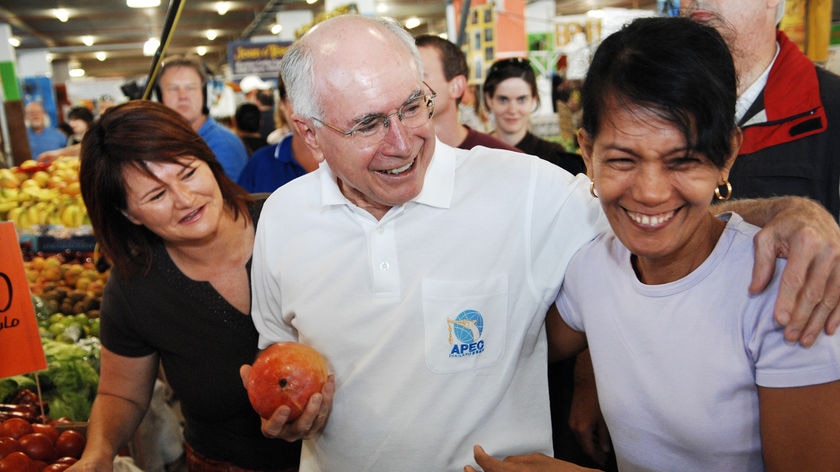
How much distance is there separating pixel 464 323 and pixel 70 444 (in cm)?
132

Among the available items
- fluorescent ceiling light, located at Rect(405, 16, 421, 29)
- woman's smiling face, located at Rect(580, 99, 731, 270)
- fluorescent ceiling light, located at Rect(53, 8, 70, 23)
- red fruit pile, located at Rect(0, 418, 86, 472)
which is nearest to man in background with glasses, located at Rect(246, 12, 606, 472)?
woman's smiling face, located at Rect(580, 99, 731, 270)

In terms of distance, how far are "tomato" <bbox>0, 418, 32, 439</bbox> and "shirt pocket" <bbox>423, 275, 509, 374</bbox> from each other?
1.35 m

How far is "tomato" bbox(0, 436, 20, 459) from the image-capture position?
6.26ft

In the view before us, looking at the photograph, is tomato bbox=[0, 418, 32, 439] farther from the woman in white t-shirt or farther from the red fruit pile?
the woman in white t-shirt

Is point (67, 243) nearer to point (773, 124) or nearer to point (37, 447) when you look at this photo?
point (37, 447)

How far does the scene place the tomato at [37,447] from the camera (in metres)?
1.97

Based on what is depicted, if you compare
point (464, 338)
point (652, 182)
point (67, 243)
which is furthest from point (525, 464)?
point (67, 243)

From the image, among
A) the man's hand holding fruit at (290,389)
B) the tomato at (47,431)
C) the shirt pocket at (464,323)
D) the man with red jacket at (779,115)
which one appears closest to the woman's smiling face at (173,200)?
the man's hand holding fruit at (290,389)

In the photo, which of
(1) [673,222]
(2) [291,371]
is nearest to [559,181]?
(1) [673,222]

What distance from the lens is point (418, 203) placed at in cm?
167

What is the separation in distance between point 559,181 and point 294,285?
0.73 meters

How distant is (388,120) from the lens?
1.58m

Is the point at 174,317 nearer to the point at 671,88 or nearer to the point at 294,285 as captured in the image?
the point at 294,285

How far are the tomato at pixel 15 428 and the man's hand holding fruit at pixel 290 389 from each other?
3.05 feet
